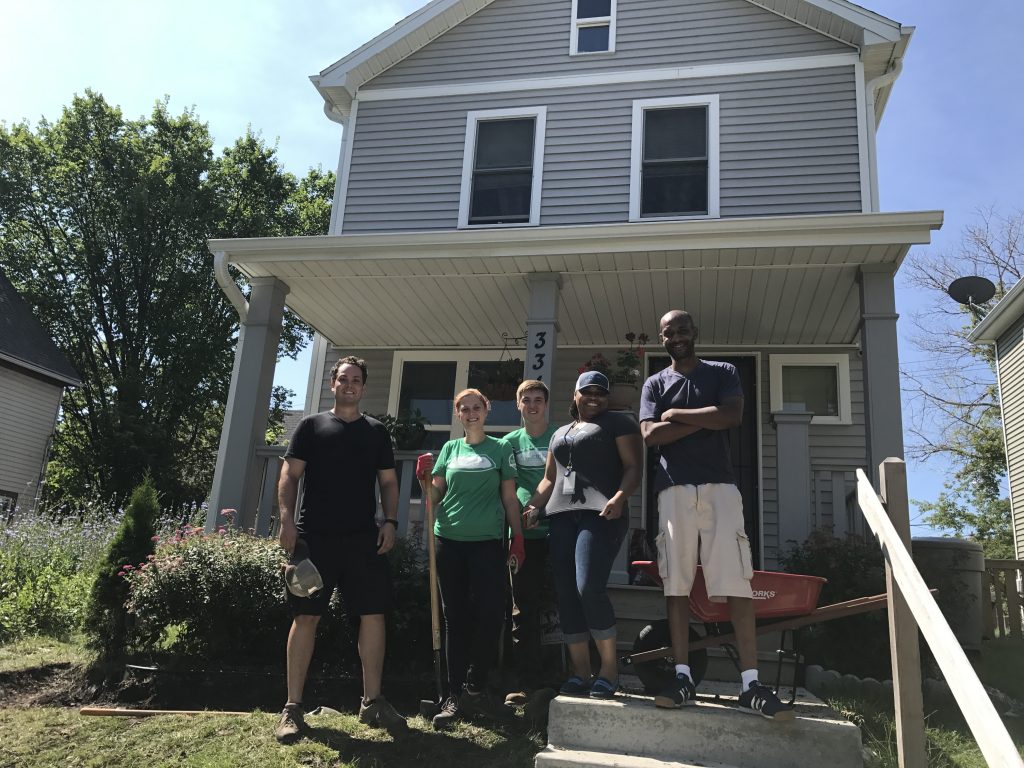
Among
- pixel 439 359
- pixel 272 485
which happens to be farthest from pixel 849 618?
pixel 439 359

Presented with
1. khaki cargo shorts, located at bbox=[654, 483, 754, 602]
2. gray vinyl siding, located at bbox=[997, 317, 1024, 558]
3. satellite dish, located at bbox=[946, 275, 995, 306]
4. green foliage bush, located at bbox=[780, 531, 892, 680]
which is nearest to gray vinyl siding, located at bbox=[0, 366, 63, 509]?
green foliage bush, located at bbox=[780, 531, 892, 680]

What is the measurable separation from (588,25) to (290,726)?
7689 millimetres

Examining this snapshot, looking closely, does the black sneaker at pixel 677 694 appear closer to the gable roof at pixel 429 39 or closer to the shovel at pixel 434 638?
the shovel at pixel 434 638

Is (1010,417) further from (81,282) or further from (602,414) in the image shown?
(81,282)

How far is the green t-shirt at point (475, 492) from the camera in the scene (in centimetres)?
362

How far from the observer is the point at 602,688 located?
3.07 meters

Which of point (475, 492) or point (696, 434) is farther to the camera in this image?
point (475, 492)

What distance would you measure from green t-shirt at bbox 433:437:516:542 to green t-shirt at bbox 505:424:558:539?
0.17 metres

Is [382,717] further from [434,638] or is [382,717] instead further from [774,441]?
[774,441]

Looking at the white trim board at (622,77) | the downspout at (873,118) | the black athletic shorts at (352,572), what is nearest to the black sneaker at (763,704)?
the black athletic shorts at (352,572)

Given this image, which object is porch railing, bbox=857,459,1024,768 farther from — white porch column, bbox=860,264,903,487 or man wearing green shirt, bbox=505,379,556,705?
white porch column, bbox=860,264,903,487

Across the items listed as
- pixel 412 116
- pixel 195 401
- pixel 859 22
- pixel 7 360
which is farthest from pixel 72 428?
pixel 859 22

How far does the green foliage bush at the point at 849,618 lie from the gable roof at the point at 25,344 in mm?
16807

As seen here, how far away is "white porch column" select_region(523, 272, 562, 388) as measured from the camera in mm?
5945
